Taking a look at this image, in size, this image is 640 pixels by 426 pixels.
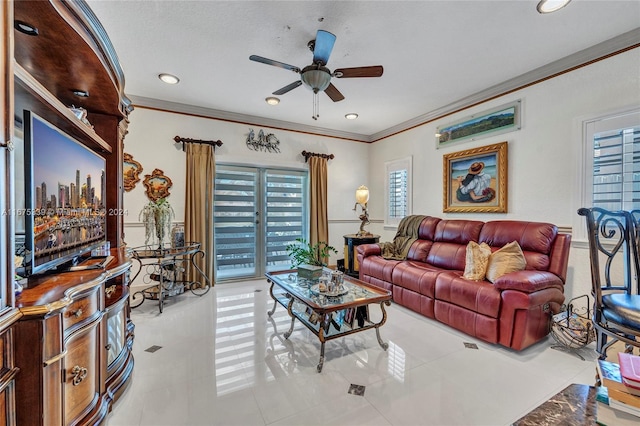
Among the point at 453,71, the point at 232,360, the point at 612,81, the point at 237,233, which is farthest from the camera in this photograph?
the point at 237,233

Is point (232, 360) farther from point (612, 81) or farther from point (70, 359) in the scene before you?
point (612, 81)

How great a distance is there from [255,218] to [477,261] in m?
3.37

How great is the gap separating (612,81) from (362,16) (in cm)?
244

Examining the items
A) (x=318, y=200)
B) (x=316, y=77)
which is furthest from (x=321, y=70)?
(x=318, y=200)

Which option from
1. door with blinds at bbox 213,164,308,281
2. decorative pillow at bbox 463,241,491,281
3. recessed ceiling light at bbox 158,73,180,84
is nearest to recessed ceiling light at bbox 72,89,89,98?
recessed ceiling light at bbox 158,73,180,84

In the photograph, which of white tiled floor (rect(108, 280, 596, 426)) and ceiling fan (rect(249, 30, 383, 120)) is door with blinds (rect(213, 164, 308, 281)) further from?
ceiling fan (rect(249, 30, 383, 120))

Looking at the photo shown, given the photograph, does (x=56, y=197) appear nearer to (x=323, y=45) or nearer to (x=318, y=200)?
(x=323, y=45)

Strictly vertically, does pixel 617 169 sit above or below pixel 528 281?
above

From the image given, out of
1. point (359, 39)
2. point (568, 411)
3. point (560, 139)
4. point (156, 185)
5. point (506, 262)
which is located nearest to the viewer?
point (568, 411)

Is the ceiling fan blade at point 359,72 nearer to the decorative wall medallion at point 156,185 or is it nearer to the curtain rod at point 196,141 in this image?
the curtain rod at point 196,141

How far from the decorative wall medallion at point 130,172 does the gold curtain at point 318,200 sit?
269cm

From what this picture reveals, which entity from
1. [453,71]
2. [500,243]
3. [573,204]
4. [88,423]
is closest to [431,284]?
[500,243]

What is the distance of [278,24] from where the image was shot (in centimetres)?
229

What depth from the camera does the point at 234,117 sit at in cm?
444
